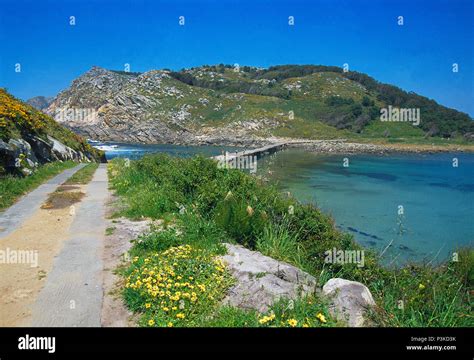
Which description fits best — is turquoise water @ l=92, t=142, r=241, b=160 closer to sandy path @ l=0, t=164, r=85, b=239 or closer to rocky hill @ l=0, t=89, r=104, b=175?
rocky hill @ l=0, t=89, r=104, b=175

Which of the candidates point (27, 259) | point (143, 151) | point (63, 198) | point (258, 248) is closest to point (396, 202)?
point (258, 248)

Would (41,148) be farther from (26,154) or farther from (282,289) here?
(282,289)

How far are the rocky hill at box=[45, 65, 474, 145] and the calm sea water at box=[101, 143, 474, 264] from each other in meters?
A: 48.8

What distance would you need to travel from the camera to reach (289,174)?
3438 cm

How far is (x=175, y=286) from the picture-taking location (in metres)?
5.61

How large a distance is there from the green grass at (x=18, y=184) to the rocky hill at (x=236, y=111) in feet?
223

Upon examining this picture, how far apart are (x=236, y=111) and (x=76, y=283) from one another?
4126 inches

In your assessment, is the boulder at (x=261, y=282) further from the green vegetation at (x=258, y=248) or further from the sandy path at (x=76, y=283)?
the sandy path at (x=76, y=283)

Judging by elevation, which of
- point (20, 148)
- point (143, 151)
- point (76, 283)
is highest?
point (143, 151)

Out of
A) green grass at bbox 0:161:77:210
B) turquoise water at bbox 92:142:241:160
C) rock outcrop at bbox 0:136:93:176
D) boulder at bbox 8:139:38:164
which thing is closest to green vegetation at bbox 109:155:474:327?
green grass at bbox 0:161:77:210

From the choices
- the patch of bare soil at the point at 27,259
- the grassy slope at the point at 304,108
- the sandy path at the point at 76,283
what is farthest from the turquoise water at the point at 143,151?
the sandy path at the point at 76,283

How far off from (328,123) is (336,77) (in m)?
55.4

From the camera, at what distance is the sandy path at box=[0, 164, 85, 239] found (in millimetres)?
9352

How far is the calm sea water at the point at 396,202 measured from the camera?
14.6m
